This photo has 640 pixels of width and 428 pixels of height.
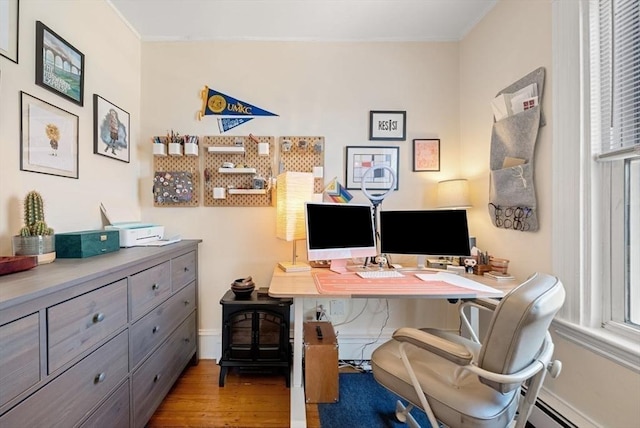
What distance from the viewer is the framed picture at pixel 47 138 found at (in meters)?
1.22

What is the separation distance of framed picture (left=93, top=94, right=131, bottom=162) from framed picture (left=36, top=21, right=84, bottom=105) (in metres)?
0.14

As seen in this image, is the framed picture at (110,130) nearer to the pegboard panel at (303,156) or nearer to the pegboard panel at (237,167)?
the pegboard panel at (237,167)

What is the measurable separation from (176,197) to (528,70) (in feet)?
8.31

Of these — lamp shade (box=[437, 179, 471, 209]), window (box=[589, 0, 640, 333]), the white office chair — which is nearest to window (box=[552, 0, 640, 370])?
window (box=[589, 0, 640, 333])

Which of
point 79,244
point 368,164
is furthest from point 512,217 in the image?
point 79,244

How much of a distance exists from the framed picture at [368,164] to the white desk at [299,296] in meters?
0.85

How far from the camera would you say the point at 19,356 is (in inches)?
28.5

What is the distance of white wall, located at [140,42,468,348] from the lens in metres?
2.10

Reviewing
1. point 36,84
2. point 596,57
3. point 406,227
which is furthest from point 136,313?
point 596,57

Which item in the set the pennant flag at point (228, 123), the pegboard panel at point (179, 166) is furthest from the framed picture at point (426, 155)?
the pegboard panel at point (179, 166)

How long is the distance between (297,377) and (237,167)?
1.53m

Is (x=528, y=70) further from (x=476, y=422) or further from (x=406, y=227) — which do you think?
(x=476, y=422)

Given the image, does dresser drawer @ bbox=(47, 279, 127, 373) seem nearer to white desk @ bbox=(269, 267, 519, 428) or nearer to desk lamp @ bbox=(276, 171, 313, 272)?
white desk @ bbox=(269, 267, 519, 428)

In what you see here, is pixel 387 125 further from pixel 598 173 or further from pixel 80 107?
pixel 80 107
